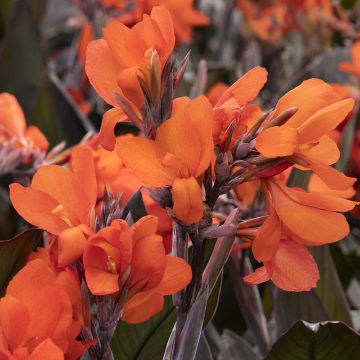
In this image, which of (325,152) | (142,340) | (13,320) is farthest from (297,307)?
(13,320)

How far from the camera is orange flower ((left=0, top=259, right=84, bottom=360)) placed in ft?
1.76

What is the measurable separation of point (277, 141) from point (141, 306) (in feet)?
0.52

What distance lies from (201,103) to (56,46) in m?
1.86

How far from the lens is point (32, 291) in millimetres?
548

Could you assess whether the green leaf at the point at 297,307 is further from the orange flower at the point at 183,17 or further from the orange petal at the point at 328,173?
the orange flower at the point at 183,17

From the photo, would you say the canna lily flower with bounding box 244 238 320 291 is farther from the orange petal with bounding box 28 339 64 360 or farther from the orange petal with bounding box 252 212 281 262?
the orange petal with bounding box 28 339 64 360

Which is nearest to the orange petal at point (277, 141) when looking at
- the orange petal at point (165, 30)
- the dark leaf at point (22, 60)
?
the orange petal at point (165, 30)

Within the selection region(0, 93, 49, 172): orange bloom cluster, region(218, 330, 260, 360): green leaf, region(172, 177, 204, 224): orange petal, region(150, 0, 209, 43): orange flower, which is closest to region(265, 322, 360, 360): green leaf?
region(218, 330, 260, 360): green leaf

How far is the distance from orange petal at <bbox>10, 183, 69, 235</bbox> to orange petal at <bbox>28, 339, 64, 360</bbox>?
0.11 meters

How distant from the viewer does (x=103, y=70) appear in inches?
24.3

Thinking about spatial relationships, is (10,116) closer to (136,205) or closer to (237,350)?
(136,205)

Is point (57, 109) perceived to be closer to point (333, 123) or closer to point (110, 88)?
point (110, 88)

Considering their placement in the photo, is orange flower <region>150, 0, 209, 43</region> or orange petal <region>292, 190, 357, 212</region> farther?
orange flower <region>150, 0, 209, 43</region>

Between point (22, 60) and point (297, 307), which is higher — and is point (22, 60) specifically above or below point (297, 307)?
above
